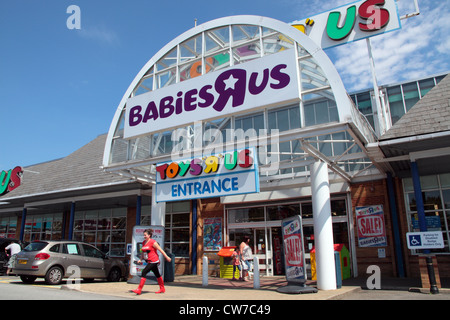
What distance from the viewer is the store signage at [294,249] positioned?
9523 millimetres

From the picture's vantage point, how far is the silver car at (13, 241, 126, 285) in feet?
38.7

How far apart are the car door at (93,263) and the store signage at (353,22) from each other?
41.9 feet

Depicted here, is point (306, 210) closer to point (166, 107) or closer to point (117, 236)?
point (166, 107)

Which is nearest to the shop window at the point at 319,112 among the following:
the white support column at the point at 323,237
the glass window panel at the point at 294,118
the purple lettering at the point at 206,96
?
the white support column at the point at 323,237

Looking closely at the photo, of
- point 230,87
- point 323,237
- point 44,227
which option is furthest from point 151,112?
point 44,227

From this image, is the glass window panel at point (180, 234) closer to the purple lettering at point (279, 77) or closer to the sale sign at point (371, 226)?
the sale sign at point (371, 226)

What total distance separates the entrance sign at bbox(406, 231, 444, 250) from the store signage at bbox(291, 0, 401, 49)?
308 inches

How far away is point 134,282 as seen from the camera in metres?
12.5

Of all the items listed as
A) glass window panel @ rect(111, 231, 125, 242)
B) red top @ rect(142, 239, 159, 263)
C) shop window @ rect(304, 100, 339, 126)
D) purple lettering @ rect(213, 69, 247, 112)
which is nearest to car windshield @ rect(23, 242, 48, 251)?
red top @ rect(142, 239, 159, 263)

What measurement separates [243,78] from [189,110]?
2179 millimetres

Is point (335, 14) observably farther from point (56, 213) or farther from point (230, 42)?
point (56, 213)
